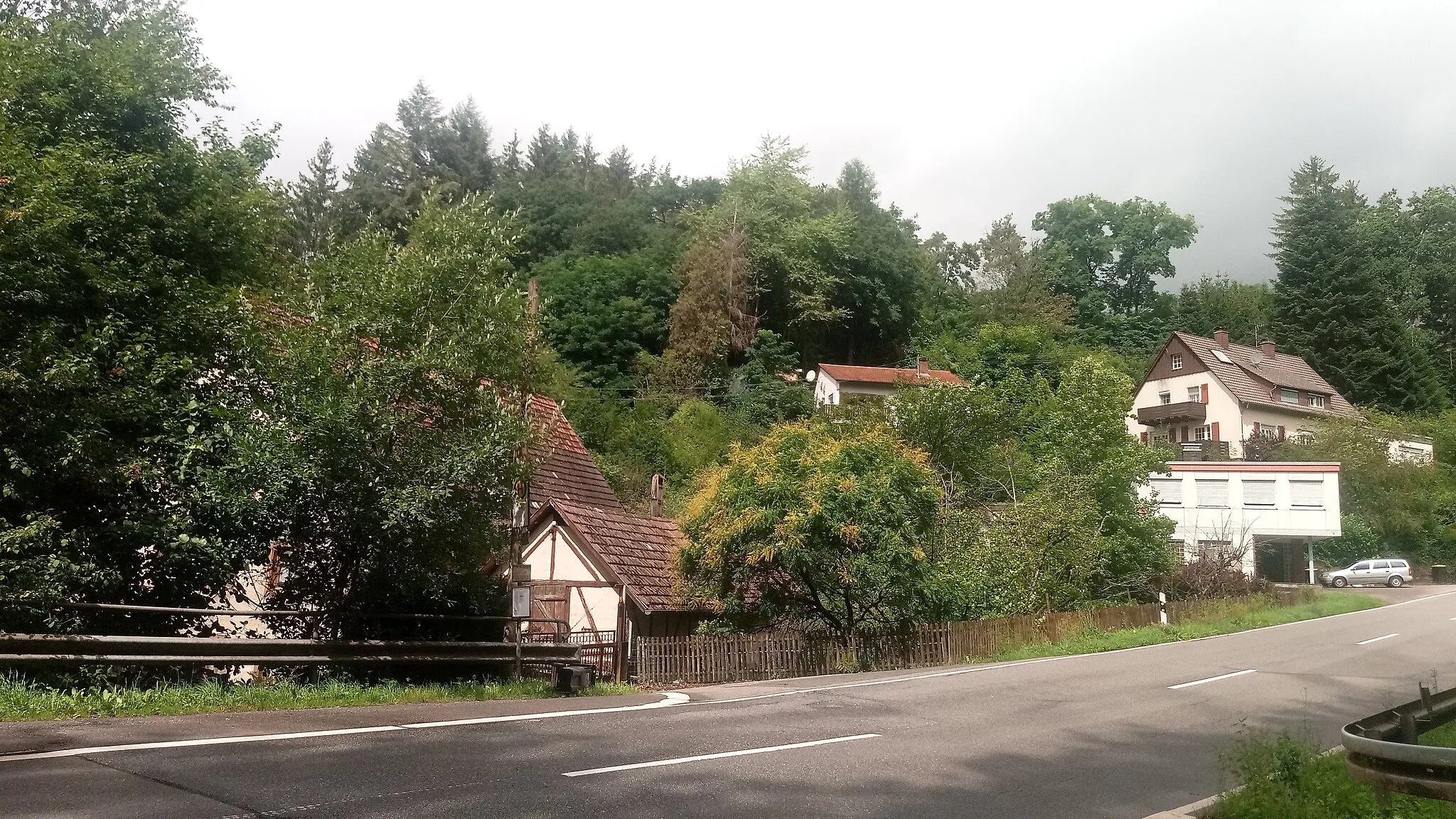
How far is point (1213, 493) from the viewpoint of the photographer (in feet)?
163

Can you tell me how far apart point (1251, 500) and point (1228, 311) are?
4669cm

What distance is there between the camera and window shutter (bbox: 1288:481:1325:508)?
48.1m

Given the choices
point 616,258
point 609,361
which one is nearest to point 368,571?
point 609,361

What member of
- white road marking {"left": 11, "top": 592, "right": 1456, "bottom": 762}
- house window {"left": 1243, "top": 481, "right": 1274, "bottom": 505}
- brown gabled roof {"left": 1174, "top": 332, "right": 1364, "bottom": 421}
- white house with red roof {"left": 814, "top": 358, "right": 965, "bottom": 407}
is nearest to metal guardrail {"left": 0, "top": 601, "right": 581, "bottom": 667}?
white road marking {"left": 11, "top": 592, "right": 1456, "bottom": 762}

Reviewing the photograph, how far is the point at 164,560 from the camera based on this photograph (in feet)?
49.0

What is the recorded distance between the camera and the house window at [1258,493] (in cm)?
4891

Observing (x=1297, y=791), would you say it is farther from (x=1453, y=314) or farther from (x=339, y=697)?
(x=1453, y=314)

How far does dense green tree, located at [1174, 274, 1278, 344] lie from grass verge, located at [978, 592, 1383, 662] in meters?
48.3

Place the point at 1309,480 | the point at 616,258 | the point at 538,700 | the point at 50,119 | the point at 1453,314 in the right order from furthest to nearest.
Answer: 1. the point at 1453,314
2. the point at 616,258
3. the point at 1309,480
4. the point at 50,119
5. the point at 538,700

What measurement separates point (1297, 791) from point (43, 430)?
14.8 m

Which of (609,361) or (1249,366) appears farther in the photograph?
(1249,366)

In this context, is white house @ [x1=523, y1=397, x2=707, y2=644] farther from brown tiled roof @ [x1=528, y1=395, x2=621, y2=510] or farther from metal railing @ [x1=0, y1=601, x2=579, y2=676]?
metal railing @ [x1=0, y1=601, x2=579, y2=676]

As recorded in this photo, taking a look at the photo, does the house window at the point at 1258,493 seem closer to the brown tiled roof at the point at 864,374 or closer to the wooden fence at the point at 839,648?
the brown tiled roof at the point at 864,374

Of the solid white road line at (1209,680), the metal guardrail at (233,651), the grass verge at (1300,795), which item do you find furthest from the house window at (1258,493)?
the grass verge at (1300,795)
